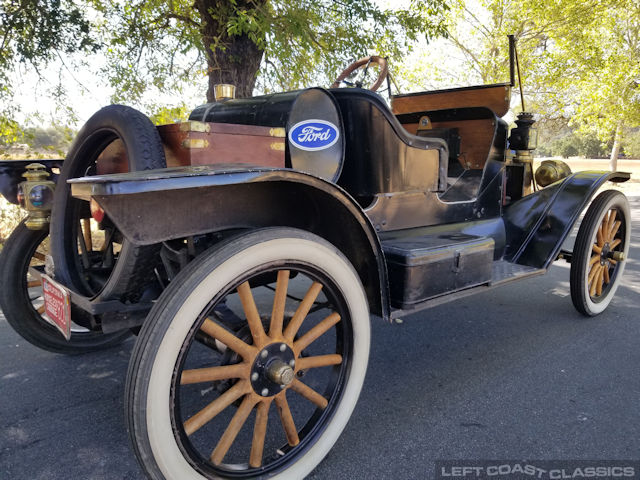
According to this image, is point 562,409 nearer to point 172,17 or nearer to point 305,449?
point 305,449

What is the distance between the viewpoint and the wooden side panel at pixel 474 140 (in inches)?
132

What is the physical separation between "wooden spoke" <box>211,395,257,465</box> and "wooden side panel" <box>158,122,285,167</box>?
0.91 metres

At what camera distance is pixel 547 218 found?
3.12 m

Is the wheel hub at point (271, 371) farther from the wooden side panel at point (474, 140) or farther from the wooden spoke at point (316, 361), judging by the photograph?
the wooden side panel at point (474, 140)

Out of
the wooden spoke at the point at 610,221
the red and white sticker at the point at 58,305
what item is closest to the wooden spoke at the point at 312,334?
the red and white sticker at the point at 58,305

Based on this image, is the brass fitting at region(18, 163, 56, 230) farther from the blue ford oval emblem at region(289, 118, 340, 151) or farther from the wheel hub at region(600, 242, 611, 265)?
the wheel hub at region(600, 242, 611, 265)

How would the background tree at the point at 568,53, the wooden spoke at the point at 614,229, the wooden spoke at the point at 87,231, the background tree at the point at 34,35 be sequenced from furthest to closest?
the background tree at the point at 568,53, the background tree at the point at 34,35, the wooden spoke at the point at 614,229, the wooden spoke at the point at 87,231

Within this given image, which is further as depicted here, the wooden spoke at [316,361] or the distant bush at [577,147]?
the distant bush at [577,147]

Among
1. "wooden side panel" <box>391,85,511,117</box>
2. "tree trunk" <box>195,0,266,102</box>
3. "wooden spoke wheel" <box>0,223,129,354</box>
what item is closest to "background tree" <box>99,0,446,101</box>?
"tree trunk" <box>195,0,266,102</box>

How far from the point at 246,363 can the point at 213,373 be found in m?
0.12

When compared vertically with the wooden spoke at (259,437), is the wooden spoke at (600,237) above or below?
above

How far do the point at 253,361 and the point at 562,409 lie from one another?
1.56m

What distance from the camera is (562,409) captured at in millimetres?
2197

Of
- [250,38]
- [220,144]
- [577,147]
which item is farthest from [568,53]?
[577,147]
